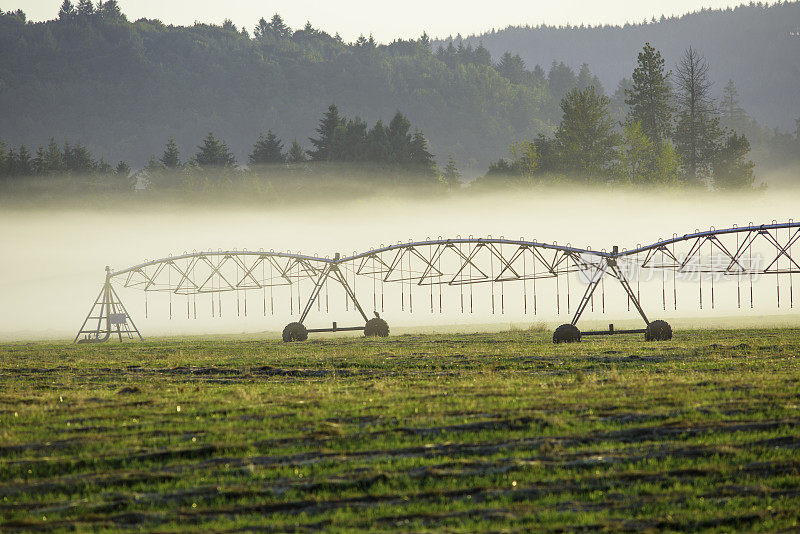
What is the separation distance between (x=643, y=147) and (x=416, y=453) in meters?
136

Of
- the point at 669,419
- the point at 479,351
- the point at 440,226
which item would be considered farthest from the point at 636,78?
the point at 669,419

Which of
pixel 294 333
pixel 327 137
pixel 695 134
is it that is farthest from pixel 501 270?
pixel 327 137

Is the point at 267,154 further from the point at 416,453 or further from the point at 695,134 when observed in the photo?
the point at 416,453

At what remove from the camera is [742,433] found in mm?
20672

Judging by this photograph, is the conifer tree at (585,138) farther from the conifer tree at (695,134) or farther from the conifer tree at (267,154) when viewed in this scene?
the conifer tree at (267,154)

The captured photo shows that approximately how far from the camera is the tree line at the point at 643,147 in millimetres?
150500

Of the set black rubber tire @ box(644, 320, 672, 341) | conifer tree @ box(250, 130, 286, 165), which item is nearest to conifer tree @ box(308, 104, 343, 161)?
conifer tree @ box(250, 130, 286, 165)

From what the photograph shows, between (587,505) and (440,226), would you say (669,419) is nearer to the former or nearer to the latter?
(587,505)

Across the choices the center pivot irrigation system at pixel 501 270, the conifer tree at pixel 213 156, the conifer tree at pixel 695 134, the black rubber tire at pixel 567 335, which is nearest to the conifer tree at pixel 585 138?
the conifer tree at pixel 695 134

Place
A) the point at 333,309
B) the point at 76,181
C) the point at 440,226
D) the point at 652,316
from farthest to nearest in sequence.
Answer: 1. the point at 76,181
2. the point at 440,226
3. the point at 333,309
4. the point at 652,316

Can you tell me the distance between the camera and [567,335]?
2290 inches

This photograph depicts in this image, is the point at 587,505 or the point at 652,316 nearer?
the point at 587,505

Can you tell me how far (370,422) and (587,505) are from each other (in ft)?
29.9

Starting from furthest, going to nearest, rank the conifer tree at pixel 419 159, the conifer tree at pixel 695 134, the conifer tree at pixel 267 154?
1. the conifer tree at pixel 267 154
2. the conifer tree at pixel 419 159
3. the conifer tree at pixel 695 134
